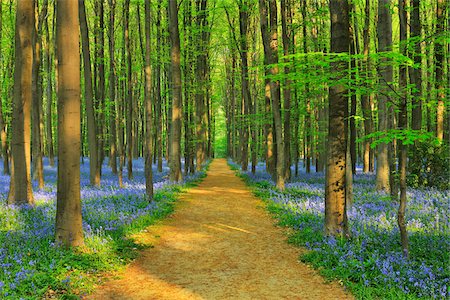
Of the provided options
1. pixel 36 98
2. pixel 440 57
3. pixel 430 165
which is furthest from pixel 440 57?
pixel 36 98

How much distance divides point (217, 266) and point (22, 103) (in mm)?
8661

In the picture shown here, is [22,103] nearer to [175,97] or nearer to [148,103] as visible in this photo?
[148,103]

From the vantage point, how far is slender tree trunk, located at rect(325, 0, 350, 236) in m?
7.93

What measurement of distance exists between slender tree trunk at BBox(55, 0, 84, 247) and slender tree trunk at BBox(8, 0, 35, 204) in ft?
15.2

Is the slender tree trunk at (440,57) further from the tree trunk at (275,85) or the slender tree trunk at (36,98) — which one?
the slender tree trunk at (36,98)

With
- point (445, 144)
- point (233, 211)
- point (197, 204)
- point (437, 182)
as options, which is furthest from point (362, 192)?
point (197, 204)

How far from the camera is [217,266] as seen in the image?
698 cm

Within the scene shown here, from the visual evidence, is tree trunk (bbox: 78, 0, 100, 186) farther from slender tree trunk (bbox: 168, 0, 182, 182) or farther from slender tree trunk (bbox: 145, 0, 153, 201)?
slender tree trunk (bbox: 168, 0, 182, 182)

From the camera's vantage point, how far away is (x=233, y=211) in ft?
41.8

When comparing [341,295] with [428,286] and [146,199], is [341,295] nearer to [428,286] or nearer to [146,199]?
[428,286]

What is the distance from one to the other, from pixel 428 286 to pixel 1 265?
6971mm

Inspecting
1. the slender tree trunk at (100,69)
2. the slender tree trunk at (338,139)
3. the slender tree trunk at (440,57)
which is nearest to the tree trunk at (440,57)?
the slender tree trunk at (440,57)

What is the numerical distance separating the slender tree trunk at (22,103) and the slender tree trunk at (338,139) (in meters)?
9.40

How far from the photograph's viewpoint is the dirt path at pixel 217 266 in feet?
18.5
